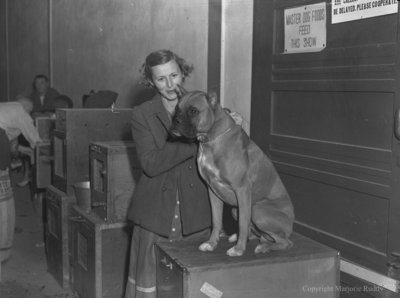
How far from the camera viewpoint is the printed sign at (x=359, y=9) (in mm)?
3349

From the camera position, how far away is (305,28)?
13.2 feet

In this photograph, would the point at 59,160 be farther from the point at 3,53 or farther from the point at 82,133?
the point at 3,53

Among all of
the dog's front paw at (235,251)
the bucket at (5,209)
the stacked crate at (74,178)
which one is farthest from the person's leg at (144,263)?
the bucket at (5,209)

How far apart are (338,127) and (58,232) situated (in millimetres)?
2726

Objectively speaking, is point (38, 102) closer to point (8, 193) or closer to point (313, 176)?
point (8, 193)

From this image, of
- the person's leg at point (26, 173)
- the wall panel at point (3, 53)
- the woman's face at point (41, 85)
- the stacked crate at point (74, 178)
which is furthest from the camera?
the wall panel at point (3, 53)

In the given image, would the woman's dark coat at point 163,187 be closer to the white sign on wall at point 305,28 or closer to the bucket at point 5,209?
the white sign on wall at point 305,28

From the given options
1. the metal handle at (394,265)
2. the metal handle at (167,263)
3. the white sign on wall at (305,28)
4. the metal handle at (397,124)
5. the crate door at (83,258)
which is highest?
the white sign on wall at (305,28)

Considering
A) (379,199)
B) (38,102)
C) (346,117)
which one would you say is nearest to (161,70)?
(346,117)

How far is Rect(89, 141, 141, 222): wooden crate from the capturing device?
13.8 ft

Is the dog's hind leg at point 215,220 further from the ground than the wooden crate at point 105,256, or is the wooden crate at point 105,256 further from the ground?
the dog's hind leg at point 215,220

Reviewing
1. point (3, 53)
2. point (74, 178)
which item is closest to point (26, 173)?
point (74, 178)

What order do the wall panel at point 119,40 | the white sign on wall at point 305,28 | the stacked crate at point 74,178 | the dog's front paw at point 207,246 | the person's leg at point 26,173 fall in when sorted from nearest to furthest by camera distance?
the dog's front paw at point 207,246
the white sign on wall at point 305,28
the stacked crate at point 74,178
the wall panel at point 119,40
the person's leg at point 26,173

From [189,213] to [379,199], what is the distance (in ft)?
4.06
